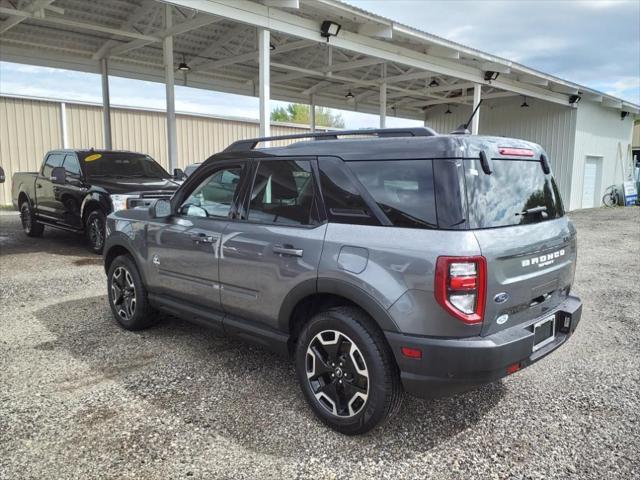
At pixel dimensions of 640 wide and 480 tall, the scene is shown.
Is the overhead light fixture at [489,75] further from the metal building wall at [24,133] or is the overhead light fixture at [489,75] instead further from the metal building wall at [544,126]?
the metal building wall at [24,133]

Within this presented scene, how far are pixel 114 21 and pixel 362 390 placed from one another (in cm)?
1013

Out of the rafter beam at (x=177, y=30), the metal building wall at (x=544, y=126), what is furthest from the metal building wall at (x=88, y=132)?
the metal building wall at (x=544, y=126)

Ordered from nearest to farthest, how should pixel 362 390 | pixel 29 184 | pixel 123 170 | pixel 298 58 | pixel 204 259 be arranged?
pixel 362 390, pixel 204 259, pixel 123 170, pixel 29 184, pixel 298 58

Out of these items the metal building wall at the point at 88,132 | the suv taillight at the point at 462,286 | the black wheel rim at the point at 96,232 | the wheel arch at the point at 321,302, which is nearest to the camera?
the suv taillight at the point at 462,286

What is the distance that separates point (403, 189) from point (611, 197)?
21.2 m

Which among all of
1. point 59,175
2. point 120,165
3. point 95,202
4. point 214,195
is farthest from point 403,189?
point 59,175

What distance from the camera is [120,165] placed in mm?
8859

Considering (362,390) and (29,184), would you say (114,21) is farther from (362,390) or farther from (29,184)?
(362,390)

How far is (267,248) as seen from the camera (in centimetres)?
320

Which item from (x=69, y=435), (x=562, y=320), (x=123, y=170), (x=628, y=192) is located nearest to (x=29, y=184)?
(x=123, y=170)

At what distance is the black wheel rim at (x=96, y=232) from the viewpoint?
799cm

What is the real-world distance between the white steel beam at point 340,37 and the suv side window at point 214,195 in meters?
4.04

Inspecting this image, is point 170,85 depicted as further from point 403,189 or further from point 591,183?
point 591,183

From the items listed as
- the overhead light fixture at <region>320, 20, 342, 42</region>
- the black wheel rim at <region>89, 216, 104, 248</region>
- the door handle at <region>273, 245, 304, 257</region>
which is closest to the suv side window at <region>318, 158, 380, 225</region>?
the door handle at <region>273, 245, 304, 257</region>
